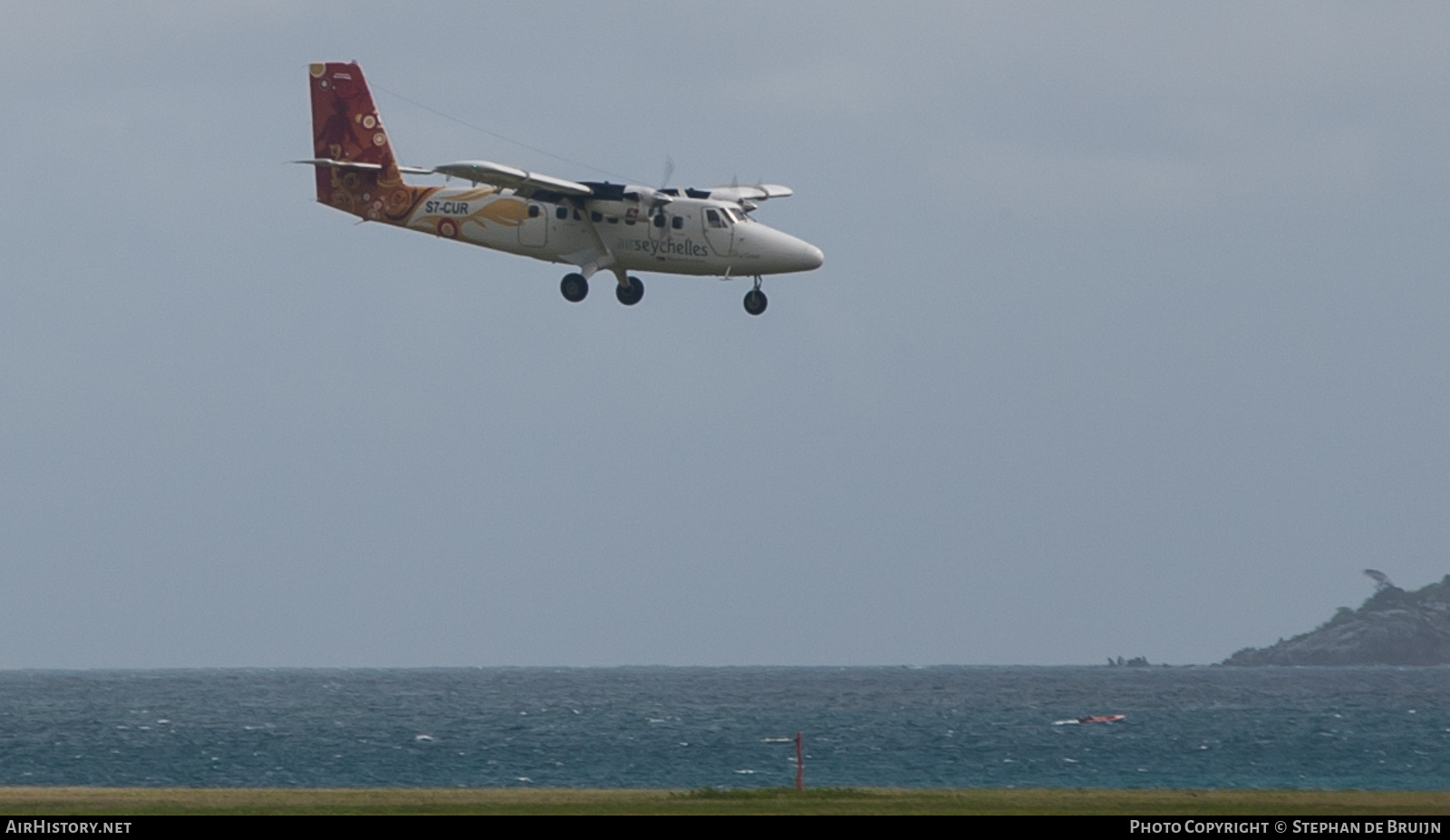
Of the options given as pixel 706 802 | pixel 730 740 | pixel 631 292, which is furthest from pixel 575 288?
pixel 730 740

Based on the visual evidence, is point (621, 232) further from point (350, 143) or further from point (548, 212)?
point (350, 143)

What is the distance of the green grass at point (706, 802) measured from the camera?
28656mm

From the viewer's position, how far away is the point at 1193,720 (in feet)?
354

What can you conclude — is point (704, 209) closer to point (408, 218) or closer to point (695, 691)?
point (408, 218)

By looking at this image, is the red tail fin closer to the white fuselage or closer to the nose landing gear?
the white fuselage

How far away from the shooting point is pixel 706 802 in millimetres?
30438

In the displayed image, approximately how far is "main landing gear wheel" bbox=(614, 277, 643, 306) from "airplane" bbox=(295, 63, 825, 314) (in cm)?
2

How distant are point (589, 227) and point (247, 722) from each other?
244 feet

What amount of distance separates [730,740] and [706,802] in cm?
5582

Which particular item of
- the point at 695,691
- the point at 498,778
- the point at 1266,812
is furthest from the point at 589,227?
the point at 695,691
